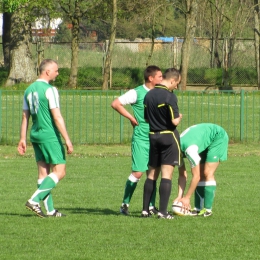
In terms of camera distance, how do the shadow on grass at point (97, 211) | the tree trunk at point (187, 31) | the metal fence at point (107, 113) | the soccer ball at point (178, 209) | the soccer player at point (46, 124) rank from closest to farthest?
1. the soccer player at point (46, 124)
2. the soccer ball at point (178, 209)
3. the shadow on grass at point (97, 211)
4. the metal fence at point (107, 113)
5. the tree trunk at point (187, 31)

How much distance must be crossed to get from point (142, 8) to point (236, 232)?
33.3m

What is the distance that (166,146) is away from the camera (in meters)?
9.16

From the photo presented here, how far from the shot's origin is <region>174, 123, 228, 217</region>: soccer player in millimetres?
9383

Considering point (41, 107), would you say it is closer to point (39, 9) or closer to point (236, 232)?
point (236, 232)

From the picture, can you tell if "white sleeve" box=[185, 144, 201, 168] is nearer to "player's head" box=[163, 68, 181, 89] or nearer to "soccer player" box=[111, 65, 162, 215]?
"soccer player" box=[111, 65, 162, 215]

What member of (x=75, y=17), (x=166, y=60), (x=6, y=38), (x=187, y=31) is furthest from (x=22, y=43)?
(x=187, y=31)

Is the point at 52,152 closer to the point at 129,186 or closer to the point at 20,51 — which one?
the point at 129,186

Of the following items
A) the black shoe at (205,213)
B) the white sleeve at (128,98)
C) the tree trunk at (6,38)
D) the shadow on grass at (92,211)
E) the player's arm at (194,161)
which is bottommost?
the shadow on grass at (92,211)

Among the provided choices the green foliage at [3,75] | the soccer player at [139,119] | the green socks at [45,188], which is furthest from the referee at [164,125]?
the green foliage at [3,75]

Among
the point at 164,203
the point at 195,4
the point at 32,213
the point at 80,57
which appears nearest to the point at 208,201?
the point at 164,203

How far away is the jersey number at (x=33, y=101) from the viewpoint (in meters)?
9.15

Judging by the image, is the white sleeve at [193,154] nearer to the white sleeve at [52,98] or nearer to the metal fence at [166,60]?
the white sleeve at [52,98]

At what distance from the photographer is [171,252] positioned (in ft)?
24.5

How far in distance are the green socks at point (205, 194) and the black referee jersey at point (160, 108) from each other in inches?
39.0
